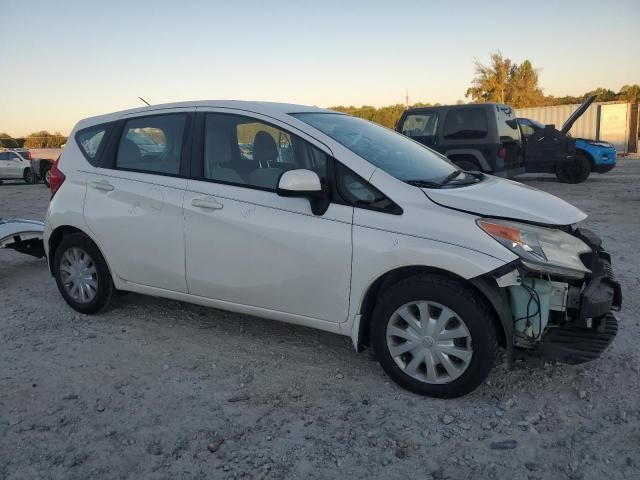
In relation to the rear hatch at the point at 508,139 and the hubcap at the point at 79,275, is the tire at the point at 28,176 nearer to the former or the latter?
the rear hatch at the point at 508,139

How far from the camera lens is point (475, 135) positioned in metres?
11.7

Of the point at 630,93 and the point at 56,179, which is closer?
the point at 56,179

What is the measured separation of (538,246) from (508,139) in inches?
376

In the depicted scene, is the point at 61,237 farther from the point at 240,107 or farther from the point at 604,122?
the point at 604,122

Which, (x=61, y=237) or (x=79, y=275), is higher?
(x=61, y=237)

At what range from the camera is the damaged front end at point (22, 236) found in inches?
233

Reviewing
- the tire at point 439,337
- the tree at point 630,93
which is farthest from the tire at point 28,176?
the tree at point 630,93

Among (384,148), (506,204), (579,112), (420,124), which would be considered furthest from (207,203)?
(579,112)

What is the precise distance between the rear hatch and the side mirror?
900cm

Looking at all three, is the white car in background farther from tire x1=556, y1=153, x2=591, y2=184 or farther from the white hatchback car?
the white hatchback car

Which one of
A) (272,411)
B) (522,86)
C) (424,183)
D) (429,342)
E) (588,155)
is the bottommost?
(272,411)

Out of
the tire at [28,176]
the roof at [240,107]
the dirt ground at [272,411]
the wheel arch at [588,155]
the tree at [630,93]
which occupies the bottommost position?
the dirt ground at [272,411]

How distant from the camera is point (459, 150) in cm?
1173

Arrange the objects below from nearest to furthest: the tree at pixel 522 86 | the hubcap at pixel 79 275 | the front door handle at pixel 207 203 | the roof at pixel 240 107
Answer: the front door handle at pixel 207 203, the roof at pixel 240 107, the hubcap at pixel 79 275, the tree at pixel 522 86
